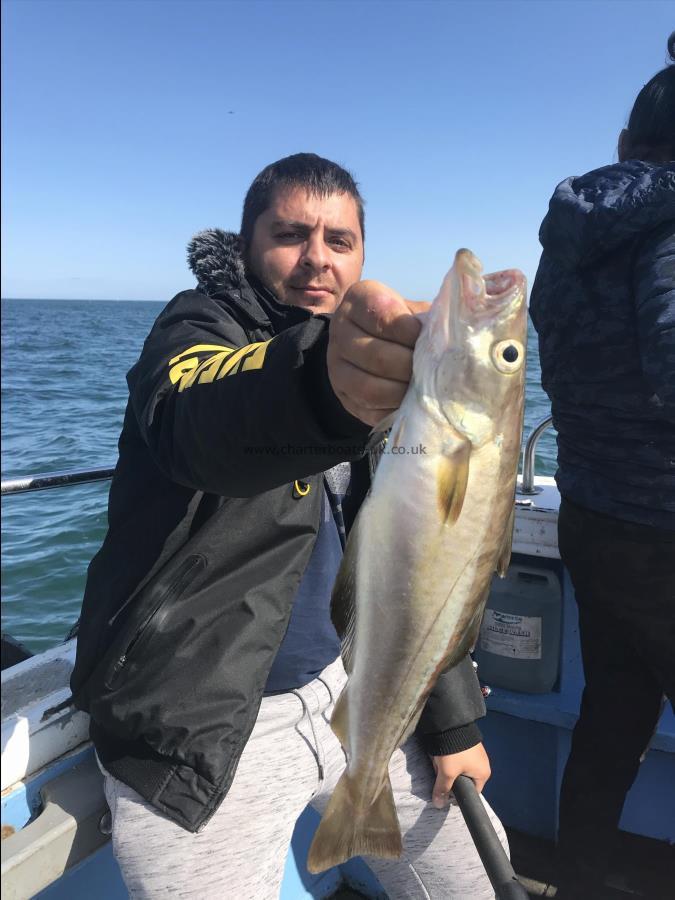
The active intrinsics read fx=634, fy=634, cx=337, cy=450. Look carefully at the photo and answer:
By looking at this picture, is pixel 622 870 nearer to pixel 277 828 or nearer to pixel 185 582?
pixel 277 828

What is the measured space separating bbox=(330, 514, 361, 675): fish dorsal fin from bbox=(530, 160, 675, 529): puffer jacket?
4.26 ft

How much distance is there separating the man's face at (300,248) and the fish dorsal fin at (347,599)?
1.17 meters

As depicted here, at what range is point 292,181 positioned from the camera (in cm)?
234

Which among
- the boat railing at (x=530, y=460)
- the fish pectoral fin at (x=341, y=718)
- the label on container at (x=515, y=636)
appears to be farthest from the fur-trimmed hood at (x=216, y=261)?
the label on container at (x=515, y=636)

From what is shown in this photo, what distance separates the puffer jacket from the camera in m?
2.09

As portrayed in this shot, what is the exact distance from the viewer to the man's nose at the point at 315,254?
2281mm

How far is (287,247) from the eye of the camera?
2.30 metres

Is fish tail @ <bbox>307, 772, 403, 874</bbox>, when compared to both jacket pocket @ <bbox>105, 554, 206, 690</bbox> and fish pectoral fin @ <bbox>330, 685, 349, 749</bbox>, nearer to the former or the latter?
fish pectoral fin @ <bbox>330, 685, 349, 749</bbox>

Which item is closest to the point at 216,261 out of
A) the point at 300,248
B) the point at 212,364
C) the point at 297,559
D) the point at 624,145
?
the point at 300,248

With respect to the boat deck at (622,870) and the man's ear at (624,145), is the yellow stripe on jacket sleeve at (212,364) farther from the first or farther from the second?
the boat deck at (622,870)

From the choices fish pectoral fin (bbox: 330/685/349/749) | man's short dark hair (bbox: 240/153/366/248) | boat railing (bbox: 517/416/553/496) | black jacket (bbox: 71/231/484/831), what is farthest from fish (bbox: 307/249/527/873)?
boat railing (bbox: 517/416/553/496)

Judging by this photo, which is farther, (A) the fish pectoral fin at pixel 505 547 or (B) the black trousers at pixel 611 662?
→ (B) the black trousers at pixel 611 662

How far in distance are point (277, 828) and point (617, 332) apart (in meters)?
1.97

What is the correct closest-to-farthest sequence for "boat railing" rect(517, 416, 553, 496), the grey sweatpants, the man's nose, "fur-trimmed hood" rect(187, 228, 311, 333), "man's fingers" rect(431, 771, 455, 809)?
the grey sweatpants, "fur-trimmed hood" rect(187, 228, 311, 333), "man's fingers" rect(431, 771, 455, 809), the man's nose, "boat railing" rect(517, 416, 553, 496)
